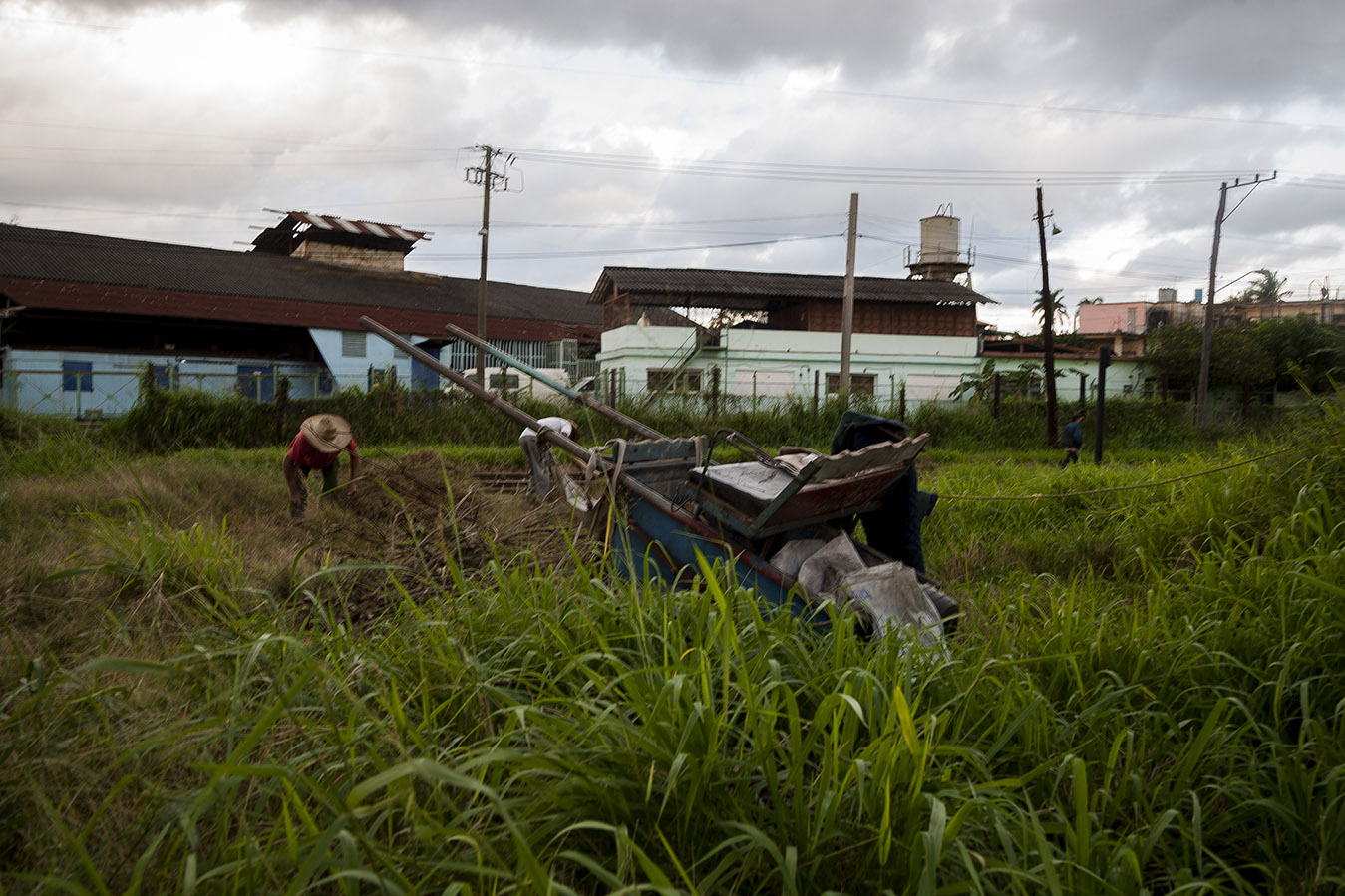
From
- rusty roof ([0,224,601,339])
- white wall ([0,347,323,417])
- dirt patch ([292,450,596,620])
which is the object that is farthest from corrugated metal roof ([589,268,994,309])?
dirt patch ([292,450,596,620])

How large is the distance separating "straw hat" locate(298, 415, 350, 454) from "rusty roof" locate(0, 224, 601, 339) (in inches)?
727

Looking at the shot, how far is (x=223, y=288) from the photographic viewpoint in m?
26.7

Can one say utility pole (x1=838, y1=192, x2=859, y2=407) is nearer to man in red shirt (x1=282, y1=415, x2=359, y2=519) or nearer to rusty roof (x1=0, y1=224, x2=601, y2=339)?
rusty roof (x1=0, y1=224, x2=601, y2=339)

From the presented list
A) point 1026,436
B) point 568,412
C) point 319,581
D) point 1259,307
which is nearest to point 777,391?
point 1026,436

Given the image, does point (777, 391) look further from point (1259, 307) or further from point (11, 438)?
point (1259, 307)

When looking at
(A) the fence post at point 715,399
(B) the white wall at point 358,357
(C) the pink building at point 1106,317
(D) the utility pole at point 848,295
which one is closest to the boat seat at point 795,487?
(A) the fence post at point 715,399

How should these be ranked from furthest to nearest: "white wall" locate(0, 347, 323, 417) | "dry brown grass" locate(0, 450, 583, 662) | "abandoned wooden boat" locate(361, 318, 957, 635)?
"white wall" locate(0, 347, 323, 417) < "abandoned wooden boat" locate(361, 318, 957, 635) < "dry brown grass" locate(0, 450, 583, 662)

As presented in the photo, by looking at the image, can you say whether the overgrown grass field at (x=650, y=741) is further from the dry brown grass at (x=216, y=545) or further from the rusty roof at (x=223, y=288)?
the rusty roof at (x=223, y=288)

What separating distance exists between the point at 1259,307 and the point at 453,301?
44.9 m

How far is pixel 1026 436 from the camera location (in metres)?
18.8

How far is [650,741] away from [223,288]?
1141 inches

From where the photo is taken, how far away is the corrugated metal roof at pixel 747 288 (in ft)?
98.1

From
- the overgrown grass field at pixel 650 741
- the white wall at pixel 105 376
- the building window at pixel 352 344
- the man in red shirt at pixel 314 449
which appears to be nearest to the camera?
the overgrown grass field at pixel 650 741

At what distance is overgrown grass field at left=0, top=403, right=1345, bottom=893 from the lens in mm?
1752
